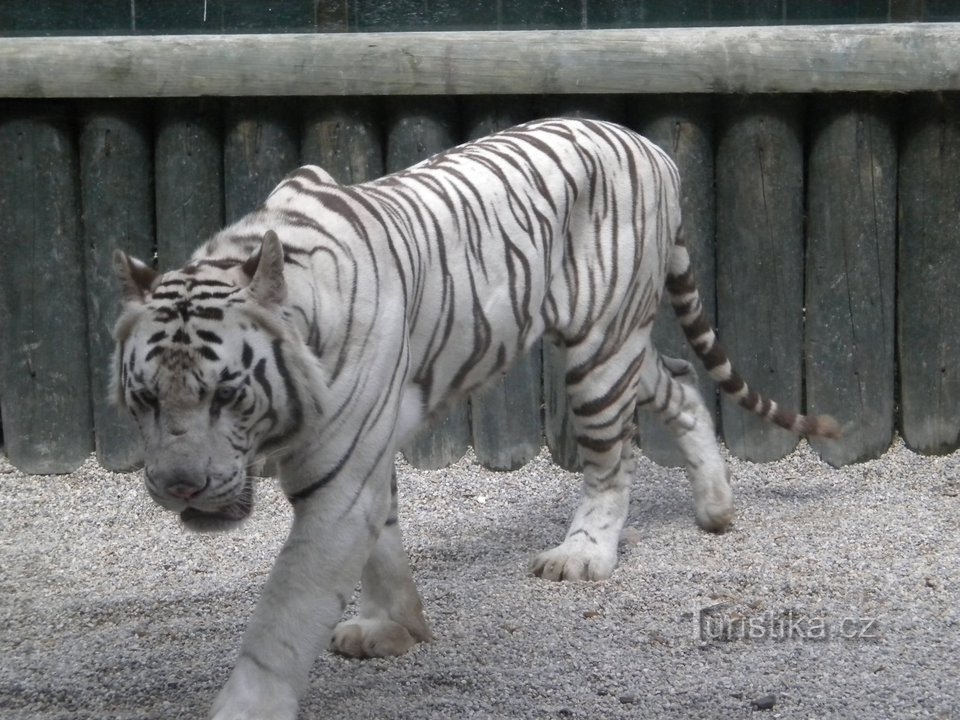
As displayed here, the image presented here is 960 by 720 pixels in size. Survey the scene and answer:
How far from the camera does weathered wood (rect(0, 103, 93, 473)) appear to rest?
562 centimetres

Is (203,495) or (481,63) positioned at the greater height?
(481,63)

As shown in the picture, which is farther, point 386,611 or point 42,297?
point 42,297

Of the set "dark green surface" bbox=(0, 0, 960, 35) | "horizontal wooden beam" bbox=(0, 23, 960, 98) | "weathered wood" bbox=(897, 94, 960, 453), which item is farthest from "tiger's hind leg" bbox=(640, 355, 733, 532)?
"dark green surface" bbox=(0, 0, 960, 35)

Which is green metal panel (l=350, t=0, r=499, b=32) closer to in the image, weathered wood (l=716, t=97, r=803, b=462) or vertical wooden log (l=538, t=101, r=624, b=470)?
vertical wooden log (l=538, t=101, r=624, b=470)

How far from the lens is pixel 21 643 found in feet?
13.6

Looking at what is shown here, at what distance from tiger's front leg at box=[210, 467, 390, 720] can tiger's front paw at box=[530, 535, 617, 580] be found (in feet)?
4.36

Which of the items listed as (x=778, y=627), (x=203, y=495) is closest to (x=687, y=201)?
(x=778, y=627)

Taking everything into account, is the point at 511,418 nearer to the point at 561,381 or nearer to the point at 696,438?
the point at 561,381

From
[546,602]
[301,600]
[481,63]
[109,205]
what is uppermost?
[481,63]

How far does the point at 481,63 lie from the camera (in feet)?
17.9

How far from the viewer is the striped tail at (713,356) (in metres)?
5.20

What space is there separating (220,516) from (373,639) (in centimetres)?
96

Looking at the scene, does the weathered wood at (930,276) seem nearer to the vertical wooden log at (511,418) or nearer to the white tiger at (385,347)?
the white tiger at (385,347)

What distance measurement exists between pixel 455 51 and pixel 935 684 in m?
3.06
